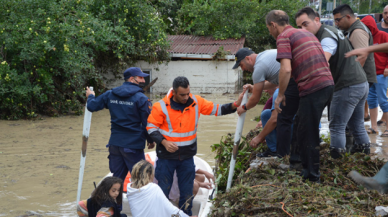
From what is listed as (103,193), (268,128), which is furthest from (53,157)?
(268,128)

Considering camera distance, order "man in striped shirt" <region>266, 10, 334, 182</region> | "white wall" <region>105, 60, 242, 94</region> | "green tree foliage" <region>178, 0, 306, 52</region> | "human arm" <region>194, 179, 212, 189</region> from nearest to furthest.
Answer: "man in striped shirt" <region>266, 10, 334, 182</region>
"human arm" <region>194, 179, 212, 189</region>
"white wall" <region>105, 60, 242, 94</region>
"green tree foliage" <region>178, 0, 306, 52</region>

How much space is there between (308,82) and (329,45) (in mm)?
806

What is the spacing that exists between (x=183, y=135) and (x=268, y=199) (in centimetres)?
144

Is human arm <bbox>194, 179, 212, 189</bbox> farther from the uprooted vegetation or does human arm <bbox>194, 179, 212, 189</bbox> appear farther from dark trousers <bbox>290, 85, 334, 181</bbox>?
dark trousers <bbox>290, 85, 334, 181</bbox>

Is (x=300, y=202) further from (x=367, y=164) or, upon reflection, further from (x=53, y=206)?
(x=53, y=206)

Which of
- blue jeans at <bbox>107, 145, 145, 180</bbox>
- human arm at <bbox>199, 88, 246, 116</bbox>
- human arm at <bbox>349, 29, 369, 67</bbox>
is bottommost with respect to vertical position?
blue jeans at <bbox>107, 145, 145, 180</bbox>

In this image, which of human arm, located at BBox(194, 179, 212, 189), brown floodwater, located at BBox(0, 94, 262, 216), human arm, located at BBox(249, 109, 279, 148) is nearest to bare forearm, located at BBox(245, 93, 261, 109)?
human arm, located at BBox(249, 109, 279, 148)

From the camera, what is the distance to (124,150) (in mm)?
4961

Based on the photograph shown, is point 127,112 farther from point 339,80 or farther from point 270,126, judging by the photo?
point 339,80

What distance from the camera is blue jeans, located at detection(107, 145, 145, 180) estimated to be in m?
4.98

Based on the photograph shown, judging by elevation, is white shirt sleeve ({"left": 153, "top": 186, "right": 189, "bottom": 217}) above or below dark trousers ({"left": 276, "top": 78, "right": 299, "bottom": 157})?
below

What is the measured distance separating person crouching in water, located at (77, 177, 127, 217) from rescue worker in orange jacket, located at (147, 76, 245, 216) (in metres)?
0.53

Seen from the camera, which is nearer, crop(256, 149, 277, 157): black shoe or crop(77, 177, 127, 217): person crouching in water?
crop(77, 177, 127, 217): person crouching in water

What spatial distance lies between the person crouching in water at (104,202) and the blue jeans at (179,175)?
0.50 meters
